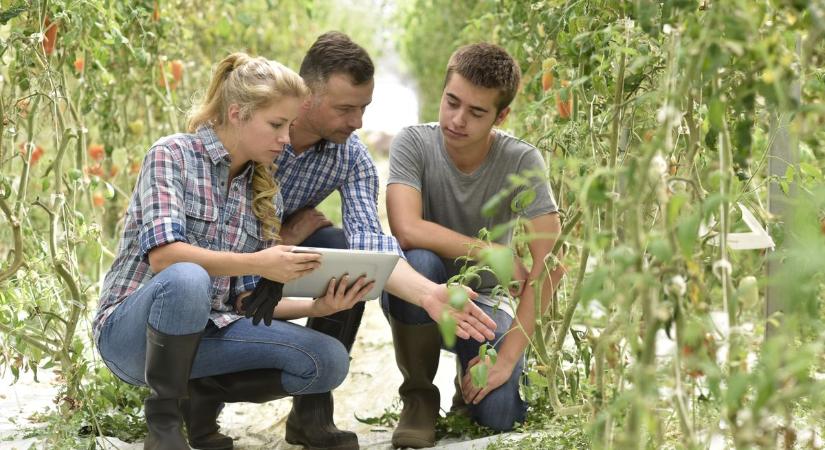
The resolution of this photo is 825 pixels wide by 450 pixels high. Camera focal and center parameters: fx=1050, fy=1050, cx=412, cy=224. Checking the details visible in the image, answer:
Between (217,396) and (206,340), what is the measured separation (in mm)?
154

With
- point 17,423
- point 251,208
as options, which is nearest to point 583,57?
point 251,208

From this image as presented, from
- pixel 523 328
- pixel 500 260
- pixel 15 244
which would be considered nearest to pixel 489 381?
pixel 523 328

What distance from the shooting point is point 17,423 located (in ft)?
8.24

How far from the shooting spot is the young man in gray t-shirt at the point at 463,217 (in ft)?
7.81

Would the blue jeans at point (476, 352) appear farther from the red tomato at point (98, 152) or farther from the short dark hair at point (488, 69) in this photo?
the red tomato at point (98, 152)

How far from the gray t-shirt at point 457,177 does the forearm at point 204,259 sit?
0.58m

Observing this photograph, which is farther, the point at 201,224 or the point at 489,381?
the point at 489,381

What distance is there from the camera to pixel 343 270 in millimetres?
2168

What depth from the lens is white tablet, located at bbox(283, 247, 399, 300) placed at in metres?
2.11

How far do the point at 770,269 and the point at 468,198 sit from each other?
74 centimetres

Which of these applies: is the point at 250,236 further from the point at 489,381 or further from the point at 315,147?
the point at 489,381

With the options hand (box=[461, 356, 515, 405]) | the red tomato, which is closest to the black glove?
hand (box=[461, 356, 515, 405])

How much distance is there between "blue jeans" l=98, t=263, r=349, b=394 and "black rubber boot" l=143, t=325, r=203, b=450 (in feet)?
0.12

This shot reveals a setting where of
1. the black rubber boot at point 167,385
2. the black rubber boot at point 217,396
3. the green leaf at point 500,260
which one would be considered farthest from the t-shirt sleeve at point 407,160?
the green leaf at point 500,260
